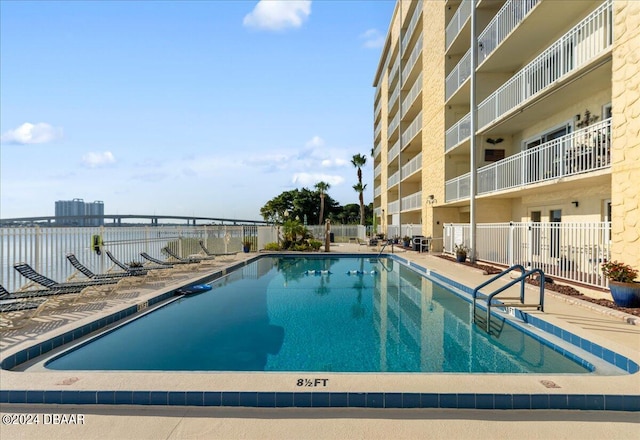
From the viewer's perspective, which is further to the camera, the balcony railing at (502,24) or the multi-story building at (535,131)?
the balcony railing at (502,24)

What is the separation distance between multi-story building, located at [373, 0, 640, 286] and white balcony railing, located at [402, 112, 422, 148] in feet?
0.81

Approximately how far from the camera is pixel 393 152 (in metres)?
30.3

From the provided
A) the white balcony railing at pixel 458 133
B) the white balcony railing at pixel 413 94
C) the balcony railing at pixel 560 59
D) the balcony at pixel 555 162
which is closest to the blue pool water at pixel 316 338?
the balcony at pixel 555 162

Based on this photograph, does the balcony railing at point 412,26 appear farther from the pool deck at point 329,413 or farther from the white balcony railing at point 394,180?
the pool deck at point 329,413

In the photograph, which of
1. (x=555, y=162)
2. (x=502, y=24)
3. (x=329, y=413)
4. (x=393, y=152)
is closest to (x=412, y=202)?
(x=393, y=152)

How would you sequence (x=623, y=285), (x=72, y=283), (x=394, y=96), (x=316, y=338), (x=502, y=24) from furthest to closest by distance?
(x=394, y=96) → (x=502, y=24) → (x=72, y=283) → (x=623, y=285) → (x=316, y=338)

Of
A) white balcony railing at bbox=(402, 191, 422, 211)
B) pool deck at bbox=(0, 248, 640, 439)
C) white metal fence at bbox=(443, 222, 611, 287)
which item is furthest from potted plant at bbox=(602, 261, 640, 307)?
white balcony railing at bbox=(402, 191, 422, 211)

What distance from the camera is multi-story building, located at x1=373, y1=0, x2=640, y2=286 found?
707 cm

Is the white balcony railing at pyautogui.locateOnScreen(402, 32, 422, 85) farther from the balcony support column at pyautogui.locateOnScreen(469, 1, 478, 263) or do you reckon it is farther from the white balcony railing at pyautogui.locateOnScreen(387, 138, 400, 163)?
the balcony support column at pyautogui.locateOnScreen(469, 1, 478, 263)

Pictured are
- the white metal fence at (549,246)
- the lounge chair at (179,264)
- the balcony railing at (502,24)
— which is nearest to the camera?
the white metal fence at (549,246)

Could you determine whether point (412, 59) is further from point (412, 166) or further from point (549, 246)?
point (549, 246)

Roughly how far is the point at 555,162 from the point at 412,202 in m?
14.7

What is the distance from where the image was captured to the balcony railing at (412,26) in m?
22.7

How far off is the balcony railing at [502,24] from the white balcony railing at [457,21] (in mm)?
2057
